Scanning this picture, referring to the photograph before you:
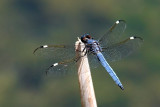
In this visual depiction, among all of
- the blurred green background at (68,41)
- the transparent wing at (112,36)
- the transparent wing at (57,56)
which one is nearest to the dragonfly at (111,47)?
the transparent wing at (112,36)

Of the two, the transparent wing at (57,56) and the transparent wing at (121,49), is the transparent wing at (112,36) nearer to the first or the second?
the transparent wing at (121,49)

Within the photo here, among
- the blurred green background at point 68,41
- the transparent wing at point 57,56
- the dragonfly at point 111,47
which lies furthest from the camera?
the blurred green background at point 68,41

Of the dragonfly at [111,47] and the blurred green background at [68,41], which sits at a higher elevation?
the blurred green background at [68,41]

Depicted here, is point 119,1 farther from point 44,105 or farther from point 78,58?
point 78,58

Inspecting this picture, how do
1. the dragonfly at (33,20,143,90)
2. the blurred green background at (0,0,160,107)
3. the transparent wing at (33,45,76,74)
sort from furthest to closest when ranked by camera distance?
the blurred green background at (0,0,160,107) → the dragonfly at (33,20,143,90) → the transparent wing at (33,45,76,74)

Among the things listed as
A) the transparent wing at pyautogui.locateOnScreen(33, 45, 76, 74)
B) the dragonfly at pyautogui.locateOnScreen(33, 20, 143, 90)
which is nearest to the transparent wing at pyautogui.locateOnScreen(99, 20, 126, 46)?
the dragonfly at pyautogui.locateOnScreen(33, 20, 143, 90)

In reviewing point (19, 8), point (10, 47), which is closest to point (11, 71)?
point (10, 47)

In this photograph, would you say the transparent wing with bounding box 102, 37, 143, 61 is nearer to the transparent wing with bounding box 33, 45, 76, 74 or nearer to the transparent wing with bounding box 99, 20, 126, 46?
the transparent wing with bounding box 99, 20, 126, 46
